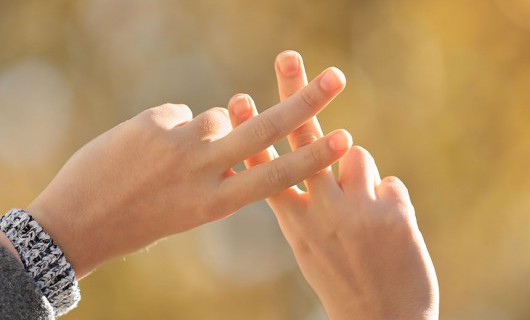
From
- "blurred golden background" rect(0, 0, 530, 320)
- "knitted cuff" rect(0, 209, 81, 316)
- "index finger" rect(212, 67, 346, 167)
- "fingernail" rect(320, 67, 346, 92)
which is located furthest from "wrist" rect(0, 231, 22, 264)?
"blurred golden background" rect(0, 0, 530, 320)

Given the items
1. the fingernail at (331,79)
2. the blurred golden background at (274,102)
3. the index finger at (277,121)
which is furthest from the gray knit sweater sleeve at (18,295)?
the blurred golden background at (274,102)

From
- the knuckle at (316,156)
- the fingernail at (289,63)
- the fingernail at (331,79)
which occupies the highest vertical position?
the fingernail at (289,63)

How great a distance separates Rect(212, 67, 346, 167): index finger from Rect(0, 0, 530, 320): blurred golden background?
125cm

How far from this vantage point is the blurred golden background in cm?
210

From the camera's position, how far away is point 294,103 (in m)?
0.76

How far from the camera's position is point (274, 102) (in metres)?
2.03

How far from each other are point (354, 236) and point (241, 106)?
0.59ft

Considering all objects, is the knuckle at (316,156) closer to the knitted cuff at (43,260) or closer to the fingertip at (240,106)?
the fingertip at (240,106)

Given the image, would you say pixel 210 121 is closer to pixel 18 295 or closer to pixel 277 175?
pixel 277 175

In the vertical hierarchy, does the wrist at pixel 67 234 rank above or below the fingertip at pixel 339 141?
below

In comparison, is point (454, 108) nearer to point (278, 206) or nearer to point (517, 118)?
point (517, 118)

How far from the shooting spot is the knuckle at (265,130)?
74cm

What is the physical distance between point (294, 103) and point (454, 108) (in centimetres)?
162

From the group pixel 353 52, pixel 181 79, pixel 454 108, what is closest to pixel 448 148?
pixel 454 108
